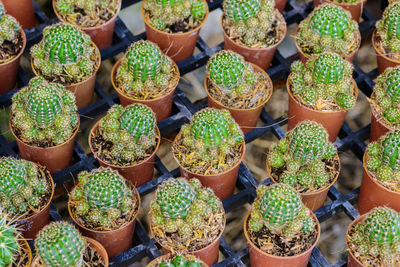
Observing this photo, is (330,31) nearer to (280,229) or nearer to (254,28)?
(254,28)

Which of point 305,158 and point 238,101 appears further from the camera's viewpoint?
point 238,101

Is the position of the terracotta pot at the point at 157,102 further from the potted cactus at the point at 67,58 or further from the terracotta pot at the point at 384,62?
the terracotta pot at the point at 384,62

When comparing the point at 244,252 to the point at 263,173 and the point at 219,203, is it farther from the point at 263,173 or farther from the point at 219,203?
the point at 263,173

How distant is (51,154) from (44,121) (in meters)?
0.24

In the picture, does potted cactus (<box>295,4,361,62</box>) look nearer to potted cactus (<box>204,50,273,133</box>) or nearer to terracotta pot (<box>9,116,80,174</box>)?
potted cactus (<box>204,50,273,133</box>)

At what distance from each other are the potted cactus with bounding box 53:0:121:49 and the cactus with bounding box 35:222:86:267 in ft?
4.92

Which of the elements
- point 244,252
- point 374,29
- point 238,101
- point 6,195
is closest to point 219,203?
point 244,252

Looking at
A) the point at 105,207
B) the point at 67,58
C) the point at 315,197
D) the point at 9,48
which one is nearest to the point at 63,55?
the point at 67,58

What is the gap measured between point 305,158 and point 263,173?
91 cm

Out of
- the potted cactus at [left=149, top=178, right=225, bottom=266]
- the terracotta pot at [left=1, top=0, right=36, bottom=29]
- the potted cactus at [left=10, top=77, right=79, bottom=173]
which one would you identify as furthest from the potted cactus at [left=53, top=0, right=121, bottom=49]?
the potted cactus at [left=149, top=178, right=225, bottom=266]

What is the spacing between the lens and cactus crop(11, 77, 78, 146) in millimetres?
3859

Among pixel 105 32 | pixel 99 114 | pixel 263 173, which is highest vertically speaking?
pixel 105 32

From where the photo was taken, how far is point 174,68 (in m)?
4.41

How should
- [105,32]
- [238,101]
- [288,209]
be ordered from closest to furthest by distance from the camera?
[288,209], [238,101], [105,32]
